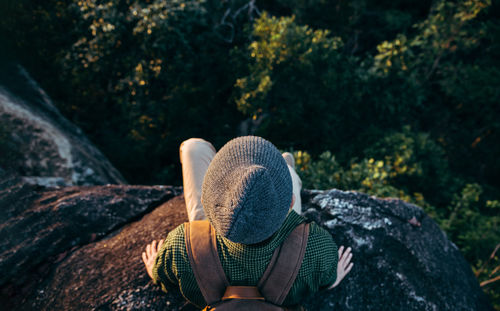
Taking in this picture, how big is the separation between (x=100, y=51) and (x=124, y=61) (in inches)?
15.3

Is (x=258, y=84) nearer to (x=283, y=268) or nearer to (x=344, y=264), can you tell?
(x=344, y=264)

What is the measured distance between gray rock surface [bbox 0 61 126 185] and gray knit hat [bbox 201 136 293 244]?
278 centimetres

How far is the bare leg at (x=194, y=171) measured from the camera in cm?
207

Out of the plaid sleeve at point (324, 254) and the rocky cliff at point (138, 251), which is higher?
the plaid sleeve at point (324, 254)

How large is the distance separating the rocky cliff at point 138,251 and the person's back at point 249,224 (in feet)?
2.29

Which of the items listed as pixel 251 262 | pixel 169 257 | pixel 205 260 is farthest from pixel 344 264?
pixel 169 257

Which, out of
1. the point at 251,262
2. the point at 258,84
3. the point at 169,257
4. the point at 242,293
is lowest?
the point at 242,293

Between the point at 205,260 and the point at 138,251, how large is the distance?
120cm

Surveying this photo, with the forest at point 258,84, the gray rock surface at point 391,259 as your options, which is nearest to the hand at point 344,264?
the gray rock surface at point 391,259

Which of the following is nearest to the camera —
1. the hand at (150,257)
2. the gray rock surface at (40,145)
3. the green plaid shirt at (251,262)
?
the green plaid shirt at (251,262)

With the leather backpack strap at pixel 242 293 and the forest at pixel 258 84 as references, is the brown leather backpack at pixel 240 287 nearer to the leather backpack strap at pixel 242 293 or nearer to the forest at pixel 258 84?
the leather backpack strap at pixel 242 293

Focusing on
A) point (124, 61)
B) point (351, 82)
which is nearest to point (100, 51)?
point (124, 61)

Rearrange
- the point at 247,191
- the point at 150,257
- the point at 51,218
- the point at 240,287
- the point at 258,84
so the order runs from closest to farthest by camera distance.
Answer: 1. the point at 247,191
2. the point at 240,287
3. the point at 150,257
4. the point at 51,218
5. the point at 258,84

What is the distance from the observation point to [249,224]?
1027 mm
